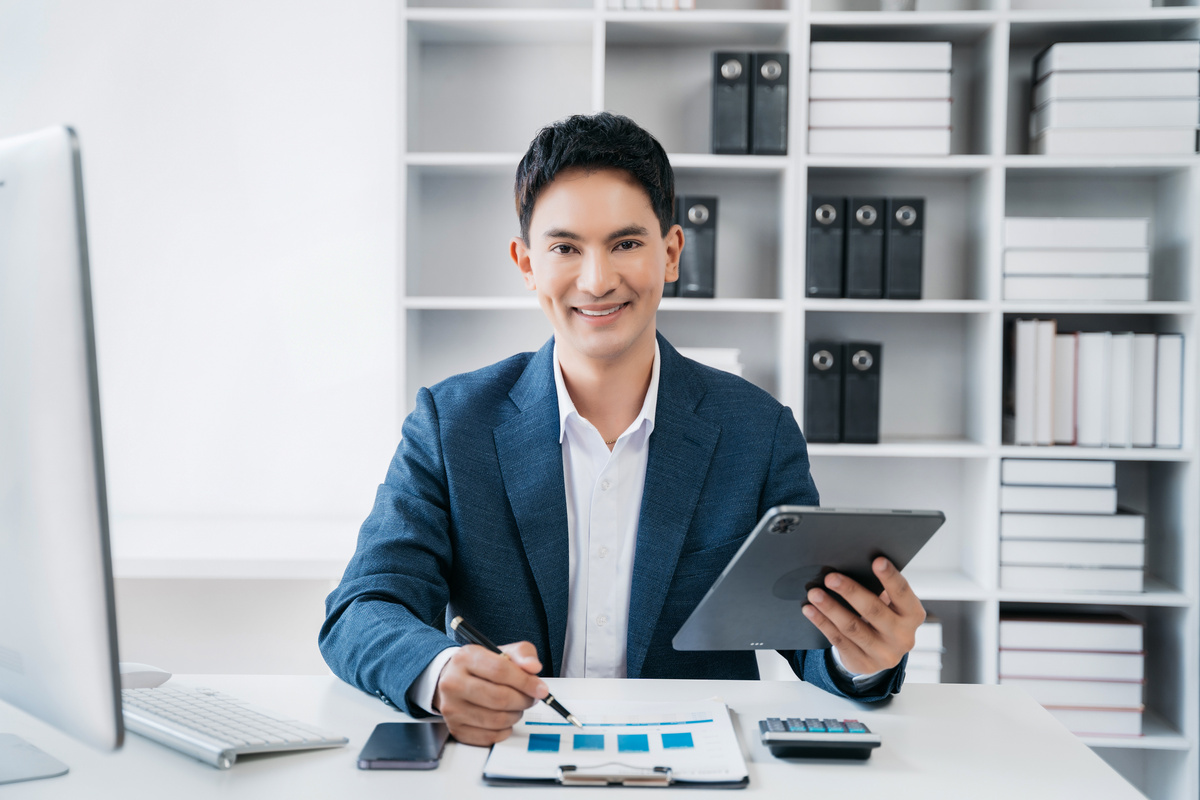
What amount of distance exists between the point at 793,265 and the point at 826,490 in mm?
711

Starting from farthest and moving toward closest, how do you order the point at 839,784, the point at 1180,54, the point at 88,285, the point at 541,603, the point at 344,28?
the point at 344,28, the point at 1180,54, the point at 541,603, the point at 839,784, the point at 88,285

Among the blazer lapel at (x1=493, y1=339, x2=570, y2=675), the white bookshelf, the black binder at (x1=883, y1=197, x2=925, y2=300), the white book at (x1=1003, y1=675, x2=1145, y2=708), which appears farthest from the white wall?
the white book at (x1=1003, y1=675, x2=1145, y2=708)

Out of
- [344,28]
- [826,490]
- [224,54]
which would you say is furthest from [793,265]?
[224,54]

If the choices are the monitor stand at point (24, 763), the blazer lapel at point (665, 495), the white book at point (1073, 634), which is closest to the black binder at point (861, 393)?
the white book at point (1073, 634)

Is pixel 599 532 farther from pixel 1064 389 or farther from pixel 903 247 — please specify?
pixel 1064 389

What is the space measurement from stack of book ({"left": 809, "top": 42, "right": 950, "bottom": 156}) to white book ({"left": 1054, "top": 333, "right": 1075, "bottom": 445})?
582mm

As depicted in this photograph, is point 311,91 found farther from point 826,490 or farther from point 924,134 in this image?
point 826,490

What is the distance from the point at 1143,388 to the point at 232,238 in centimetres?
257

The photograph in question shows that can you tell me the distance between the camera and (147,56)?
8.34ft

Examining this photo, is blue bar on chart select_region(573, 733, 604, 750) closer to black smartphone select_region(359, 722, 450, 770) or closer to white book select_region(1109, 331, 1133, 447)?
black smartphone select_region(359, 722, 450, 770)

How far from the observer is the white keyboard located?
804 mm

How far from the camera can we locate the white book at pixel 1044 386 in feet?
7.23

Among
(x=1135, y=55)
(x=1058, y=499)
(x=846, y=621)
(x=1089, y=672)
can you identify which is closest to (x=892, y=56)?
(x=1135, y=55)

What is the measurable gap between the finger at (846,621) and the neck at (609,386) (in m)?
0.54
